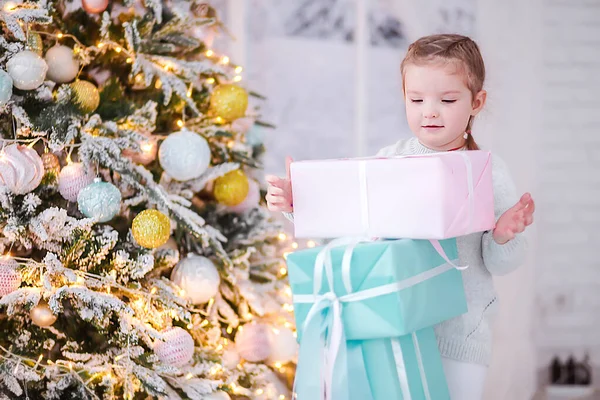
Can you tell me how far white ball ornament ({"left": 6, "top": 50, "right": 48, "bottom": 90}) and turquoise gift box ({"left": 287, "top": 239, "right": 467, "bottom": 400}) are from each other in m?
0.88

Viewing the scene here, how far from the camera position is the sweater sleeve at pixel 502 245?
1.50 meters

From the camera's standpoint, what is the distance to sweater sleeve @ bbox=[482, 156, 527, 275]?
1497mm

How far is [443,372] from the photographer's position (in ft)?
4.86

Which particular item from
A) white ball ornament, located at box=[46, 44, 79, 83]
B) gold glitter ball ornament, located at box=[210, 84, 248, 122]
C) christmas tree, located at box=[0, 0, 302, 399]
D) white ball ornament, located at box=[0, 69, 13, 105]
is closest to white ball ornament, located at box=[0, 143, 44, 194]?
christmas tree, located at box=[0, 0, 302, 399]

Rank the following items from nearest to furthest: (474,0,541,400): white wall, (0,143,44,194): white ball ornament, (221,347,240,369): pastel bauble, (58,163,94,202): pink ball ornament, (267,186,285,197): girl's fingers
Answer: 1. (267,186,285,197): girl's fingers
2. (0,143,44,194): white ball ornament
3. (58,163,94,202): pink ball ornament
4. (221,347,240,369): pastel bauble
5. (474,0,541,400): white wall

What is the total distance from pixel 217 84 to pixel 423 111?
955 mm

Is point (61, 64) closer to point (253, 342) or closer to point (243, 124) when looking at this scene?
point (243, 124)

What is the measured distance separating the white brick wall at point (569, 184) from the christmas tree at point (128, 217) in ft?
5.38

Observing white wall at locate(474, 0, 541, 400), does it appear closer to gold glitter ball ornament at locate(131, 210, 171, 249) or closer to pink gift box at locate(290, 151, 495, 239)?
gold glitter ball ornament at locate(131, 210, 171, 249)

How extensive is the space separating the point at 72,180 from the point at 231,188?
50 cm

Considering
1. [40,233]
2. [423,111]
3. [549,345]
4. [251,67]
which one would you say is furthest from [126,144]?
[549,345]

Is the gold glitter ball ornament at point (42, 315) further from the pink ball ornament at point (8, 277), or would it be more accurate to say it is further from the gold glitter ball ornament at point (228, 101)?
the gold glitter ball ornament at point (228, 101)

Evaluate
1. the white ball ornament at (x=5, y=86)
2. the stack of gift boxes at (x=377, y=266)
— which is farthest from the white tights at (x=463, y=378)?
the white ball ornament at (x=5, y=86)

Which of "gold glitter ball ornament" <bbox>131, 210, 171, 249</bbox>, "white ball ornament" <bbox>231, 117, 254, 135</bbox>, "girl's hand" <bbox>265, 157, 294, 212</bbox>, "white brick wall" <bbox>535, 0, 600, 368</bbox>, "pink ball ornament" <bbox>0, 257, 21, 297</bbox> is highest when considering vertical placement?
"girl's hand" <bbox>265, 157, 294, 212</bbox>
